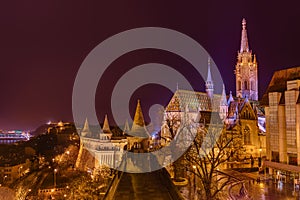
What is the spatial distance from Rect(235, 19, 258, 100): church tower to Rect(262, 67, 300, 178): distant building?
2011 inches

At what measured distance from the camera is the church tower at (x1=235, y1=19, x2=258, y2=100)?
8775 cm

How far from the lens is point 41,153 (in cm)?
8994

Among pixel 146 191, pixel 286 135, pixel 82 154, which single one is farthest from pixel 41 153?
pixel 146 191

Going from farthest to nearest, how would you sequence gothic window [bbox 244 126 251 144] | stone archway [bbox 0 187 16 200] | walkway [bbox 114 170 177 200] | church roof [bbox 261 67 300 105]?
gothic window [bbox 244 126 251 144] < stone archway [bbox 0 187 16 200] < church roof [bbox 261 67 300 105] < walkway [bbox 114 170 177 200]

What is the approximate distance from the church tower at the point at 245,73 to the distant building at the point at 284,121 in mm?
51069

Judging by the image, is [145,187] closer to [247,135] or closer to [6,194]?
[6,194]

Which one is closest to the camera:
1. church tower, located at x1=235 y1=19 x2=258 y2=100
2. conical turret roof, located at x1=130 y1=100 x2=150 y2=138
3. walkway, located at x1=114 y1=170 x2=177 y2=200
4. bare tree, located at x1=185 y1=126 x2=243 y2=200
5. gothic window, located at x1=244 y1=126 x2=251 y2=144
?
walkway, located at x1=114 y1=170 x2=177 y2=200

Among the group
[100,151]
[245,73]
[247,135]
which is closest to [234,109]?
[247,135]

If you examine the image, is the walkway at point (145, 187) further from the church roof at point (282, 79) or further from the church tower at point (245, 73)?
the church tower at point (245, 73)

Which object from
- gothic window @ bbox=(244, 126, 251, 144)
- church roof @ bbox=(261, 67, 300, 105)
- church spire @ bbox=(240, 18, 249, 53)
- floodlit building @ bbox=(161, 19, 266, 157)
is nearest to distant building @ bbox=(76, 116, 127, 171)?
floodlit building @ bbox=(161, 19, 266, 157)

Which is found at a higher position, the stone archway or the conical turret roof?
the conical turret roof

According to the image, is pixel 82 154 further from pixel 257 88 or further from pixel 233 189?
pixel 257 88

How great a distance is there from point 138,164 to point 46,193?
29625 millimetres

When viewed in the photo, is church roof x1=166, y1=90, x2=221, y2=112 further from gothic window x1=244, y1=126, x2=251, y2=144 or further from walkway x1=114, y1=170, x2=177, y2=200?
walkway x1=114, y1=170, x2=177, y2=200
